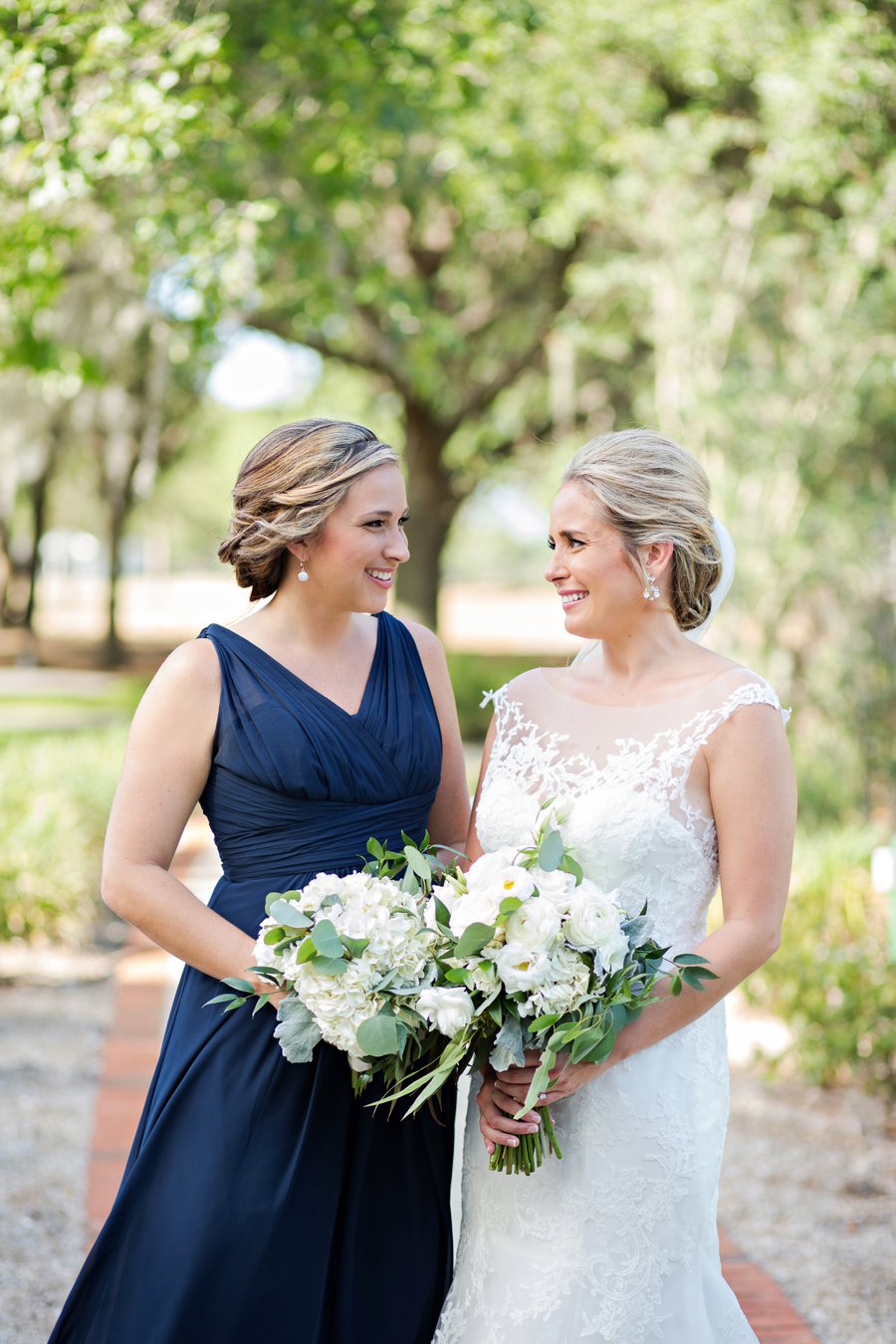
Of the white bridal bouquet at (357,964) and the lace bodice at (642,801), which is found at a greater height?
the lace bodice at (642,801)

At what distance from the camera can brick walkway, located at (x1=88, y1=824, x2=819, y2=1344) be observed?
3.93m

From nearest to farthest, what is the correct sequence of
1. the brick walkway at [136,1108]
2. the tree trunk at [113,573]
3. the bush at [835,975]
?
the brick walkway at [136,1108] → the bush at [835,975] → the tree trunk at [113,573]

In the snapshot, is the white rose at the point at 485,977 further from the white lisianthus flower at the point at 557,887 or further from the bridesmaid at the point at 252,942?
the bridesmaid at the point at 252,942

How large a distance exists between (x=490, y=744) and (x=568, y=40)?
31.6ft

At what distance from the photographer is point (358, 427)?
280cm

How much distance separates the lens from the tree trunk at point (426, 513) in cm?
1694

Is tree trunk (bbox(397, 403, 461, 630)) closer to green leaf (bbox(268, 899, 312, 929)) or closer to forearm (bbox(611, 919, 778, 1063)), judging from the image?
forearm (bbox(611, 919, 778, 1063))

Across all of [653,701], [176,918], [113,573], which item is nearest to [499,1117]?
[176,918]

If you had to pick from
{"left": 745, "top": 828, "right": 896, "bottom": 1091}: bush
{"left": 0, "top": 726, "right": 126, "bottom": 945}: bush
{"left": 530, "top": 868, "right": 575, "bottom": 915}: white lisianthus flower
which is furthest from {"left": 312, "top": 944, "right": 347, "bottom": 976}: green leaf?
{"left": 0, "top": 726, "right": 126, "bottom": 945}: bush

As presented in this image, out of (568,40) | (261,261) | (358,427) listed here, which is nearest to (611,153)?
(568,40)

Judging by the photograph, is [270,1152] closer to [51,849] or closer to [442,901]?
[442,901]

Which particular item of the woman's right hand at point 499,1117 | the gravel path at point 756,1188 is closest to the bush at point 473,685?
the gravel path at point 756,1188

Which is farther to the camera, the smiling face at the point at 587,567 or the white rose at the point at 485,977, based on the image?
the smiling face at the point at 587,567

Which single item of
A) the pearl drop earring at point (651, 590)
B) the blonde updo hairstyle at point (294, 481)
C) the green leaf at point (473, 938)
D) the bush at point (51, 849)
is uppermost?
the blonde updo hairstyle at point (294, 481)
